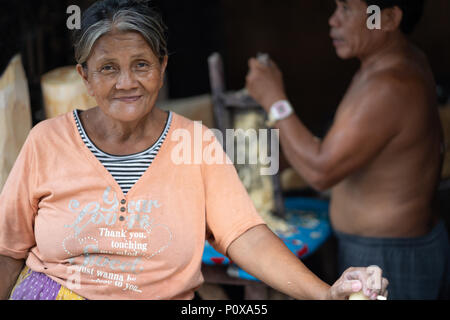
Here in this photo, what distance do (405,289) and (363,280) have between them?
1.26 meters

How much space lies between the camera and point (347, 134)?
2.50m

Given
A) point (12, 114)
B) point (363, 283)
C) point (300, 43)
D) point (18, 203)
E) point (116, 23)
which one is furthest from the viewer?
point (300, 43)

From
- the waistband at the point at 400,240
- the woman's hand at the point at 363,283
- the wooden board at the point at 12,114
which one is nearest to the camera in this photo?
the woman's hand at the point at 363,283

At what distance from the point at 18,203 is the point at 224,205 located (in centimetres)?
68

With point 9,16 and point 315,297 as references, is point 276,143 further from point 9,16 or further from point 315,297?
point 9,16

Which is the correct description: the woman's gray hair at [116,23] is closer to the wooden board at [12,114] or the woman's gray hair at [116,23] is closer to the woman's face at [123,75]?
the woman's face at [123,75]

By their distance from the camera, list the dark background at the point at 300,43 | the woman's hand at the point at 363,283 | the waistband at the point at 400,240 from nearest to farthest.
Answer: the woman's hand at the point at 363,283, the waistband at the point at 400,240, the dark background at the point at 300,43

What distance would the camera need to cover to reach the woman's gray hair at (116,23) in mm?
1708

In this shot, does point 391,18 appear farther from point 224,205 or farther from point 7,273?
point 7,273

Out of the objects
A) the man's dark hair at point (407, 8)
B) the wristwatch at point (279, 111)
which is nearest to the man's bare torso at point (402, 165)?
the man's dark hair at point (407, 8)

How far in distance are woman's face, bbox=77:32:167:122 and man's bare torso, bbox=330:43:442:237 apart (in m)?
1.11

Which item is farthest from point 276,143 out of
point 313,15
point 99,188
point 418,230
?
point 313,15

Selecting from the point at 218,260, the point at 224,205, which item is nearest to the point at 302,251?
the point at 218,260

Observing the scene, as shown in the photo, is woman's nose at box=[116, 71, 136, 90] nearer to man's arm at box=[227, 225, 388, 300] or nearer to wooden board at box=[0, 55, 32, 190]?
man's arm at box=[227, 225, 388, 300]
